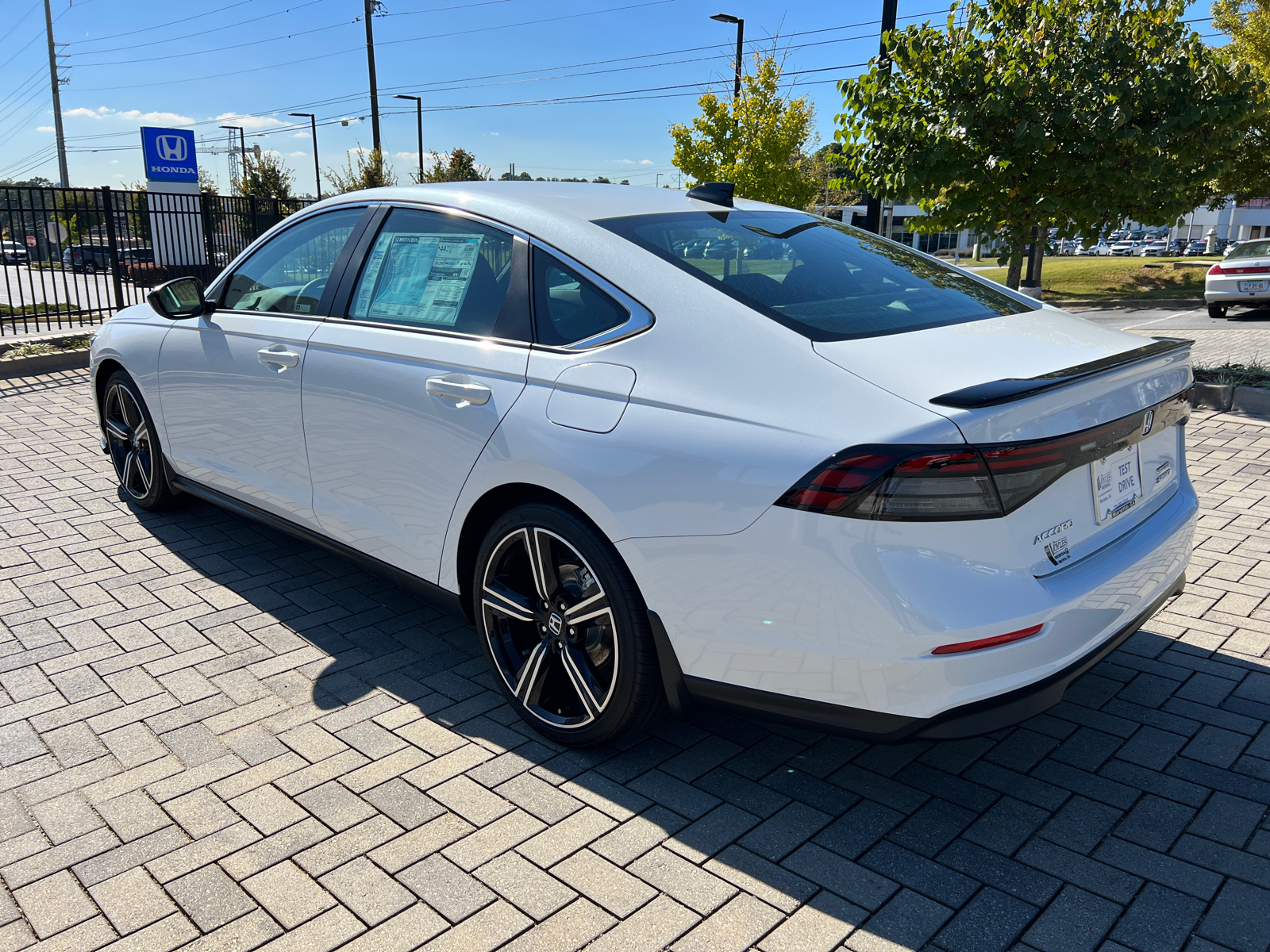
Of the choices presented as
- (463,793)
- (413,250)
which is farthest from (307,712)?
(413,250)

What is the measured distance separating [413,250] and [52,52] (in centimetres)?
5972

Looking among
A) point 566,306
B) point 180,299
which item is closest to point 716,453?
point 566,306

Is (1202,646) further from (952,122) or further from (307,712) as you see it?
(952,122)

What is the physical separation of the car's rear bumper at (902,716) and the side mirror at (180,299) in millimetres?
3169

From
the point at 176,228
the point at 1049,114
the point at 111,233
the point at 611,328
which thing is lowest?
the point at 611,328

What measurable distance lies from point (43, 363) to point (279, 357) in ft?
28.8

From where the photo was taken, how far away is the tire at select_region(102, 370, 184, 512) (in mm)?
5000

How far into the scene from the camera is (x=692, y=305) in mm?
2656

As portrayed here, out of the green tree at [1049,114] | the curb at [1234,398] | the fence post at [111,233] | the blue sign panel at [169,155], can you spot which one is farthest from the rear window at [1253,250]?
the blue sign panel at [169,155]

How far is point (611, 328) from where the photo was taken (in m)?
2.78

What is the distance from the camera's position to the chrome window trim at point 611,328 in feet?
8.91

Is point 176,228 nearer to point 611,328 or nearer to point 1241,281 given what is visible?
point 611,328

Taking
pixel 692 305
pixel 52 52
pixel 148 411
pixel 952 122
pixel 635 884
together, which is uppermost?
pixel 52 52

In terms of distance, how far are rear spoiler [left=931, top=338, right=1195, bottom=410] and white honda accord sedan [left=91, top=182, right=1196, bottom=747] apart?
1cm
